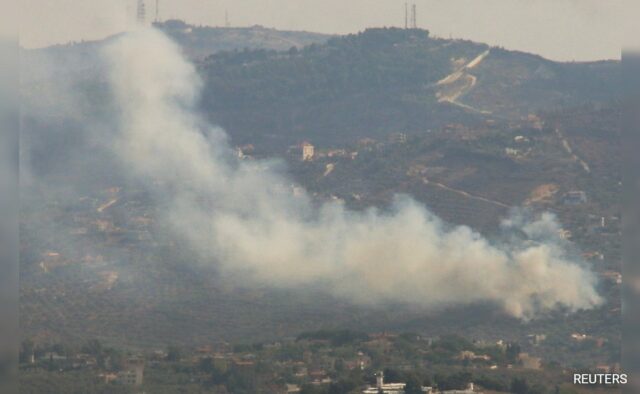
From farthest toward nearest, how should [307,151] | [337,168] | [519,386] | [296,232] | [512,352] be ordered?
1. [307,151]
2. [337,168]
3. [296,232]
4. [512,352]
5. [519,386]

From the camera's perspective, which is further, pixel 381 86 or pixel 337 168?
pixel 381 86

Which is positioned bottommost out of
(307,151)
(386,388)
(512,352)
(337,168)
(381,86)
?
(386,388)

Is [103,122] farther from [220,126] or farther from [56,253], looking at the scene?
[56,253]

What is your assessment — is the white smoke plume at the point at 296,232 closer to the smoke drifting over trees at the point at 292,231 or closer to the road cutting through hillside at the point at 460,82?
the smoke drifting over trees at the point at 292,231

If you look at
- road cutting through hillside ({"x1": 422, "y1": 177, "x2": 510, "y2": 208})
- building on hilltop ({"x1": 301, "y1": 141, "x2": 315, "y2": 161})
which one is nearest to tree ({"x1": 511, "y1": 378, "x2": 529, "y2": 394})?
road cutting through hillside ({"x1": 422, "y1": 177, "x2": 510, "y2": 208})

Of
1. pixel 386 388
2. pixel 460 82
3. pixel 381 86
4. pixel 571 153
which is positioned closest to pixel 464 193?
pixel 571 153

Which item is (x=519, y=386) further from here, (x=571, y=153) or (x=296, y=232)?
(x=571, y=153)

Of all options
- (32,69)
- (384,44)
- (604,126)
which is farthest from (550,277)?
(384,44)

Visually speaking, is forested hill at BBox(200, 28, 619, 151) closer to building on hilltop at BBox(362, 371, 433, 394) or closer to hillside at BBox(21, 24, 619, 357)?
hillside at BBox(21, 24, 619, 357)
